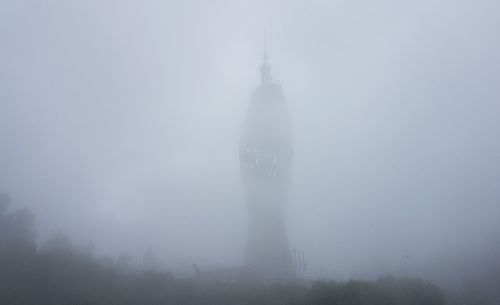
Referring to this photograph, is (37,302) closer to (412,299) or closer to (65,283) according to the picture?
(65,283)

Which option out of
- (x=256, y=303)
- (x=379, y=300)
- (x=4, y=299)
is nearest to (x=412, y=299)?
(x=379, y=300)

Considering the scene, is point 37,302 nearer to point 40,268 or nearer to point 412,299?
point 40,268

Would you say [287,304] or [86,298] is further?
[287,304]

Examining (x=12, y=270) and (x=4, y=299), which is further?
(x=12, y=270)

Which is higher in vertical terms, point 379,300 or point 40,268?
point 40,268

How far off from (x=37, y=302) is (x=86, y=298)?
57.9ft

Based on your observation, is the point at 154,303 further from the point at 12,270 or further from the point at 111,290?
the point at 12,270

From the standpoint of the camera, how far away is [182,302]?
200 meters

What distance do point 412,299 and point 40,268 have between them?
155 meters

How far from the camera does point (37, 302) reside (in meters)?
180

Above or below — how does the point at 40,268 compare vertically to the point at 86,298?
above

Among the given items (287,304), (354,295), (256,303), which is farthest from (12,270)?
(354,295)

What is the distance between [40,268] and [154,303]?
4958cm

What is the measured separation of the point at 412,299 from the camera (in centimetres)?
19825
